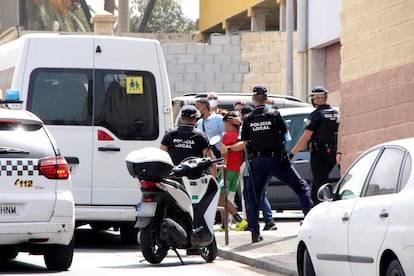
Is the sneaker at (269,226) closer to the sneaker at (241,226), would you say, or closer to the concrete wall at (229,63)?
the sneaker at (241,226)

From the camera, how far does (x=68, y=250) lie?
13.3 metres

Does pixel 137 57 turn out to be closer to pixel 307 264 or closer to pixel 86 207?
pixel 86 207

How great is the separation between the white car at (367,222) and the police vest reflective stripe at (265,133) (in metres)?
3.94

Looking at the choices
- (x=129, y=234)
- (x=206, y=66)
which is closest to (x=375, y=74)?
(x=129, y=234)

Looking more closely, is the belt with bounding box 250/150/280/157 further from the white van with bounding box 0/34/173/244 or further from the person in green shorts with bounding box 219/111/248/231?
the person in green shorts with bounding box 219/111/248/231

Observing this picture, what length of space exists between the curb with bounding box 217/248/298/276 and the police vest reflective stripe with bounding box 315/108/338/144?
6.60 ft

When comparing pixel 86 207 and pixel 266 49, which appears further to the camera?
pixel 266 49

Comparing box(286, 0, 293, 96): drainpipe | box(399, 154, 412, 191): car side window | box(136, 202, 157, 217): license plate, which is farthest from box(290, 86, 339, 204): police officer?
box(286, 0, 293, 96): drainpipe

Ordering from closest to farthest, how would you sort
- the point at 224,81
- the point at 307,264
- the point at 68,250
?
the point at 307,264 → the point at 68,250 → the point at 224,81

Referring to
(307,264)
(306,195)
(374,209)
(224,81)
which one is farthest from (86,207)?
(224,81)

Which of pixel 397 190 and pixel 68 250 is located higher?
pixel 397 190

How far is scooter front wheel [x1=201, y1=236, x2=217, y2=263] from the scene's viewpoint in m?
14.6

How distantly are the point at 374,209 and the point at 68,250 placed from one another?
4508 mm

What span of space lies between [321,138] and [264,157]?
3.35 ft
